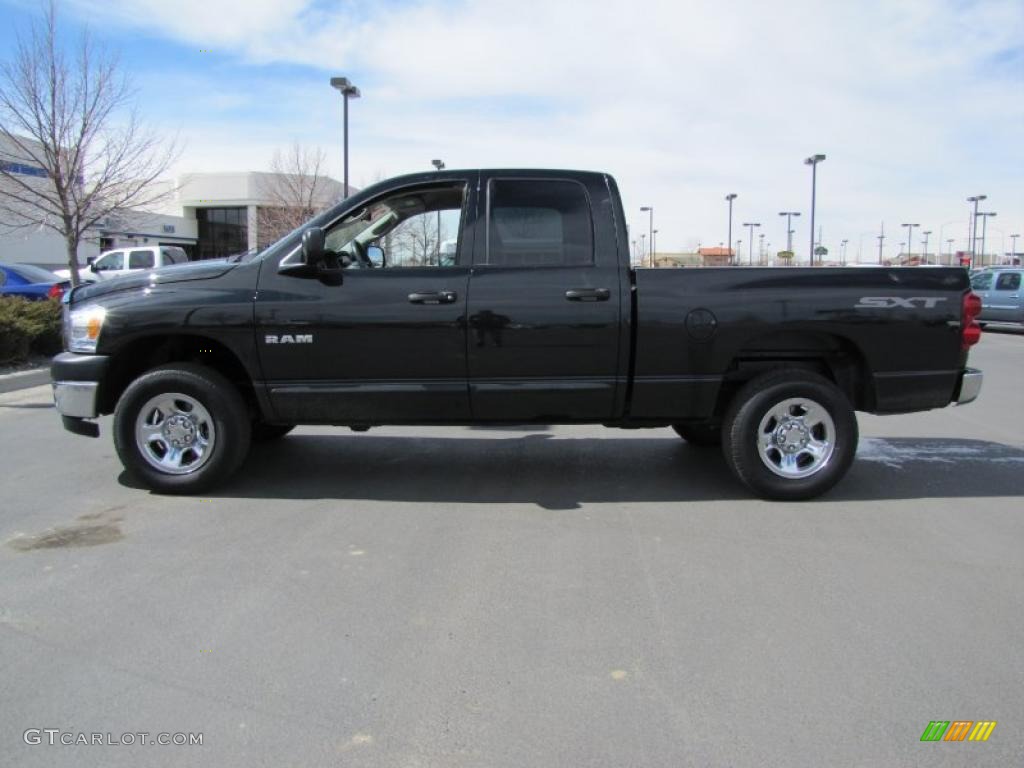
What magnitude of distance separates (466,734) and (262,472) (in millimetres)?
3780

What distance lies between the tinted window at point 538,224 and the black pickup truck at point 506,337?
0.03ft

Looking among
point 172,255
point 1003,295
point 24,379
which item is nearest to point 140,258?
point 172,255

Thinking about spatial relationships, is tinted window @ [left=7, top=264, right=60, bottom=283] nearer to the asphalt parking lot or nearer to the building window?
the asphalt parking lot

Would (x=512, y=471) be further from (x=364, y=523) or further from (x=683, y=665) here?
(x=683, y=665)

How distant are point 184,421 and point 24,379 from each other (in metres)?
6.43

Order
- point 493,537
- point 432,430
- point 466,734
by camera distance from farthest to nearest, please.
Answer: point 432,430 < point 493,537 < point 466,734

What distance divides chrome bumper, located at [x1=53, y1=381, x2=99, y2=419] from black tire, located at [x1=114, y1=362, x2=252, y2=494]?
0.17 meters

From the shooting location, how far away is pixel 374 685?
118 inches

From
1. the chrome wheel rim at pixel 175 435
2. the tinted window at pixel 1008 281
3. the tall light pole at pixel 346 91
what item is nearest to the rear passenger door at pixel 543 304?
the chrome wheel rim at pixel 175 435

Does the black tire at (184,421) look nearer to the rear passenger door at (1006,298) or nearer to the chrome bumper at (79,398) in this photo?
the chrome bumper at (79,398)

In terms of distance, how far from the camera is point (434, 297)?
5094 millimetres

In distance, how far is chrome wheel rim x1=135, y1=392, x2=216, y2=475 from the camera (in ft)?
17.4

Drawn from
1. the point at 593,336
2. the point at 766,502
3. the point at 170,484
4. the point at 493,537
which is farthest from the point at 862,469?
the point at 170,484

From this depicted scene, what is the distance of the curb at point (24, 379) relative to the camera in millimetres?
9953
